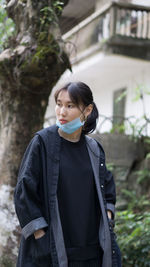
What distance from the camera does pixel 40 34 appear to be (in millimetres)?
3871

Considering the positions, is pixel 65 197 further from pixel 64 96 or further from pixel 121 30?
pixel 121 30

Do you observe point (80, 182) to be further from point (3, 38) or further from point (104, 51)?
point (104, 51)

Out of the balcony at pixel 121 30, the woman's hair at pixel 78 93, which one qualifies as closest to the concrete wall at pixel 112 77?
the balcony at pixel 121 30

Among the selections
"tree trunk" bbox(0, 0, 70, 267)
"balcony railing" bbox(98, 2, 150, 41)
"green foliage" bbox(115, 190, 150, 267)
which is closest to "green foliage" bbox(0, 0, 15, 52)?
"tree trunk" bbox(0, 0, 70, 267)

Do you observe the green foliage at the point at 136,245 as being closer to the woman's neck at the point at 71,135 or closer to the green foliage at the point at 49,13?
the woman's neck at the point at 71,135

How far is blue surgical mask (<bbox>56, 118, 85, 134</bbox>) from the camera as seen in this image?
2439mm

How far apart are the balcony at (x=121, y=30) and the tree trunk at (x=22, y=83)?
19.7 feet

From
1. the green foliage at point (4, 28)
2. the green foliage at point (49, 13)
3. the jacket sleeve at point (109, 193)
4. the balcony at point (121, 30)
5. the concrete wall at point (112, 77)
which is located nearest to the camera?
the jacket sleeve at point (109, 193)

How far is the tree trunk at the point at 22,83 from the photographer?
3670mm

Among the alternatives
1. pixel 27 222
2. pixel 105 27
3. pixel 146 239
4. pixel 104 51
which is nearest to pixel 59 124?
pixel 27 222

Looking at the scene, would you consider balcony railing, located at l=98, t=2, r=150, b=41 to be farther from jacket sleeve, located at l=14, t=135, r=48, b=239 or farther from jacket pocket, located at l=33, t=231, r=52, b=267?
jacket pocket, located at l=33, t=231, r=52, b=267

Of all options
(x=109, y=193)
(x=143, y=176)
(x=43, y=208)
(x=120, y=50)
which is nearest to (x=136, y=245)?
(x=109, y=193)

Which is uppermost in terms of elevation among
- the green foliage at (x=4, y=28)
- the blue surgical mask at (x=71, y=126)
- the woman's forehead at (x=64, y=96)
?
the woman's forehead at (x=64, y=96)

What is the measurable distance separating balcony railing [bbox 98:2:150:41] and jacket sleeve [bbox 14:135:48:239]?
8.44m
